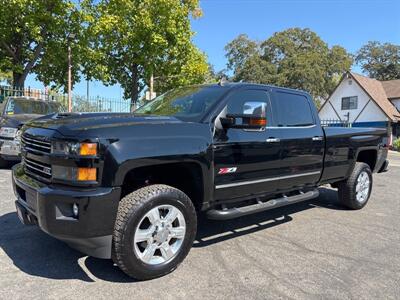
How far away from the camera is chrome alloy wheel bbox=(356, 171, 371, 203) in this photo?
6887 millimetres

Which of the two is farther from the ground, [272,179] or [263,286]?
[272,179]

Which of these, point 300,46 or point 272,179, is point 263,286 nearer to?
point 272,179

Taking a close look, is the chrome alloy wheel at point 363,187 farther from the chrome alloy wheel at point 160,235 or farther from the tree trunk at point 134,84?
the tree trunk at point 134,84

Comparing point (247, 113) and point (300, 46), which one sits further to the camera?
point (300, 46)

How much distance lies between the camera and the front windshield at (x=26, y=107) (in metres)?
10.4

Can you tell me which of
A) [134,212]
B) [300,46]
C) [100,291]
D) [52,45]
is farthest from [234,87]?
[300,46]

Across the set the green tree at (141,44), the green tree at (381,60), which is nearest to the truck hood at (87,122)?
the green tree at (141,44)

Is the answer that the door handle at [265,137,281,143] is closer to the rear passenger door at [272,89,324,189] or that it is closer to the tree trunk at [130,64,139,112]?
the rear passenger door at [272,89,324,189]

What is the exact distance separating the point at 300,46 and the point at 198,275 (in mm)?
58099

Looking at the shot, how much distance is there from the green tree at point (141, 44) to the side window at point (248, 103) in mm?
16743

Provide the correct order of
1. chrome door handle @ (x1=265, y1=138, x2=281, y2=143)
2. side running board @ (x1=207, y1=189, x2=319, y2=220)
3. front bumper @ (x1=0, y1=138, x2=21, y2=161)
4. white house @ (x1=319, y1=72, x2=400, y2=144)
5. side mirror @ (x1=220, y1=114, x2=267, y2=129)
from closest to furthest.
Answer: side mirror @ (x1=220, y1=114, x2=267, y2=129)
side running board @ (x1=207, y1=189, x2=319, y2=220)
chrome door handle @ (x1=265, y1=138, x2=281, y2=143)
front bumper @ (x1=0, y1=138, x2=21, y2=161)
white house @ (x1=319, y1=72, x2=400, y2=144)

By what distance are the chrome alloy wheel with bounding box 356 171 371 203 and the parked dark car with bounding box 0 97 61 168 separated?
715 centimetres

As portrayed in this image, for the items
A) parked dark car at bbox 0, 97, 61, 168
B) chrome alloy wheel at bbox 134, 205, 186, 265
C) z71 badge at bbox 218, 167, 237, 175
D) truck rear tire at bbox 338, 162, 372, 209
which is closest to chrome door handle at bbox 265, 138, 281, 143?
z71 badge at bbox 218, 167, 237, 175

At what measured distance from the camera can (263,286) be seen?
12.2 ft
